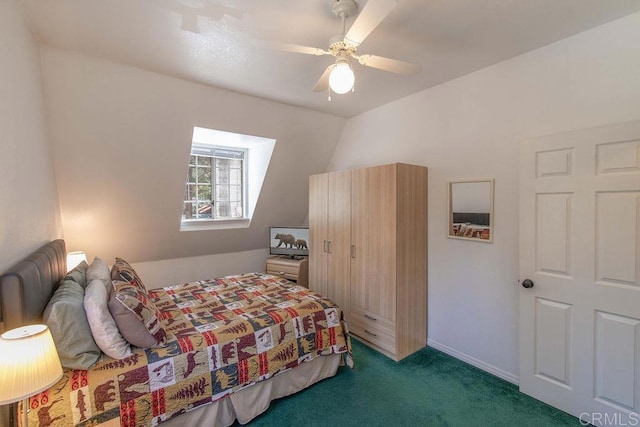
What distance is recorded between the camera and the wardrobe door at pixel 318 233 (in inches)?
142

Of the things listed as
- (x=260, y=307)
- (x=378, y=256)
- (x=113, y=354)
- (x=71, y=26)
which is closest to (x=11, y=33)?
(x=71, y=26)

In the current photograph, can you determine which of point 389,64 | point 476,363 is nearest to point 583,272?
point 476,363

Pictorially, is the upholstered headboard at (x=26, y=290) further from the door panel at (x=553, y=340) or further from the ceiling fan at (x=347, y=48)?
the door panel at (x=553, y=340)

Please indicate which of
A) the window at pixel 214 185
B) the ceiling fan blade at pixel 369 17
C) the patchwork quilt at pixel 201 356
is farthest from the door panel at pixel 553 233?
the window at pixel 214 185

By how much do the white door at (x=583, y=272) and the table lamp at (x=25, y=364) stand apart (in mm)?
2908

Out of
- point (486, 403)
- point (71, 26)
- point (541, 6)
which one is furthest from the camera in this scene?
point (486, 403)

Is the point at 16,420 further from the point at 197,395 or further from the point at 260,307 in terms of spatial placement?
the point at 260,307

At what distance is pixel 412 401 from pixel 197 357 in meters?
1.63

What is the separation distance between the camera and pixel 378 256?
2955mm

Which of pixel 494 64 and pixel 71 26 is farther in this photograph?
pixel 494 64

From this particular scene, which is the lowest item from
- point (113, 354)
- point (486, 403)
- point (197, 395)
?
point (486, 403)

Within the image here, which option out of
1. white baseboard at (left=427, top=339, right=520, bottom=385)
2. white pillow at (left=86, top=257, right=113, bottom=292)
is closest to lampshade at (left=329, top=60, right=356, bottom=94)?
white pillow at (left=86, top=257, right=113, bottom=292)

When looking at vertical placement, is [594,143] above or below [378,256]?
above

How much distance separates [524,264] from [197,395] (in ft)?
8.28
